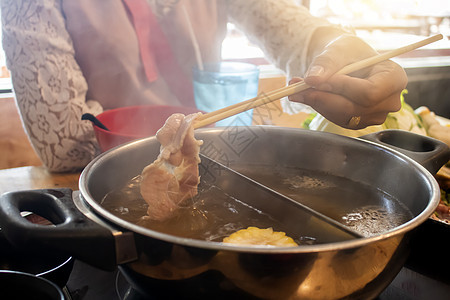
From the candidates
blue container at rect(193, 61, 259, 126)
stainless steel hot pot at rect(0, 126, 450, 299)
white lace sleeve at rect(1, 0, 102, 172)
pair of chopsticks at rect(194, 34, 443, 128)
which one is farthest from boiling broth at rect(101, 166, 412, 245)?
white lace sleeve at rect(1, 0, 102, 172)

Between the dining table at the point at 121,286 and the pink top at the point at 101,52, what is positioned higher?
the pink top at the point at 101,52

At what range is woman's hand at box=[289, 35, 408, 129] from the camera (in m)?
1.45

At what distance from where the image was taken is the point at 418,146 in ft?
4.77

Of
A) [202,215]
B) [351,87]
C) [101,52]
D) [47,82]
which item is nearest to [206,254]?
[202,215]

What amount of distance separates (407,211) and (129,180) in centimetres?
97

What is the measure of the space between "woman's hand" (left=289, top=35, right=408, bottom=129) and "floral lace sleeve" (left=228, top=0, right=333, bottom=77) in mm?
832

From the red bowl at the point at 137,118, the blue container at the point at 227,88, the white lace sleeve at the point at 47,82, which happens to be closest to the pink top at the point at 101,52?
the white lace sleeve at the point at 47,82

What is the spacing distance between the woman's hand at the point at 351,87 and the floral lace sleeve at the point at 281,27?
832 millimetres

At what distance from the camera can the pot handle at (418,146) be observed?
1.28 meters

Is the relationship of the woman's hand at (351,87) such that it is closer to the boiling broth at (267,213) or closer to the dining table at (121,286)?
the boiling broth at (267,213)

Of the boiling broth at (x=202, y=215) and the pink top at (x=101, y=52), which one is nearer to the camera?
the boiling broth at (x=202, y=215)

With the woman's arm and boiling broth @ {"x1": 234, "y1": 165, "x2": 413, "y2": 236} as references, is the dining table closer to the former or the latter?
boiling broth @ {"x1": 234, "y1": 165, "x2": 413, "y2": 236}

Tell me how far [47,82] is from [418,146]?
6.18 ft

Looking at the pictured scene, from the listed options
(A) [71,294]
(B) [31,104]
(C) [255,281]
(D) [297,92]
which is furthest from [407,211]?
(B) [31,104]
